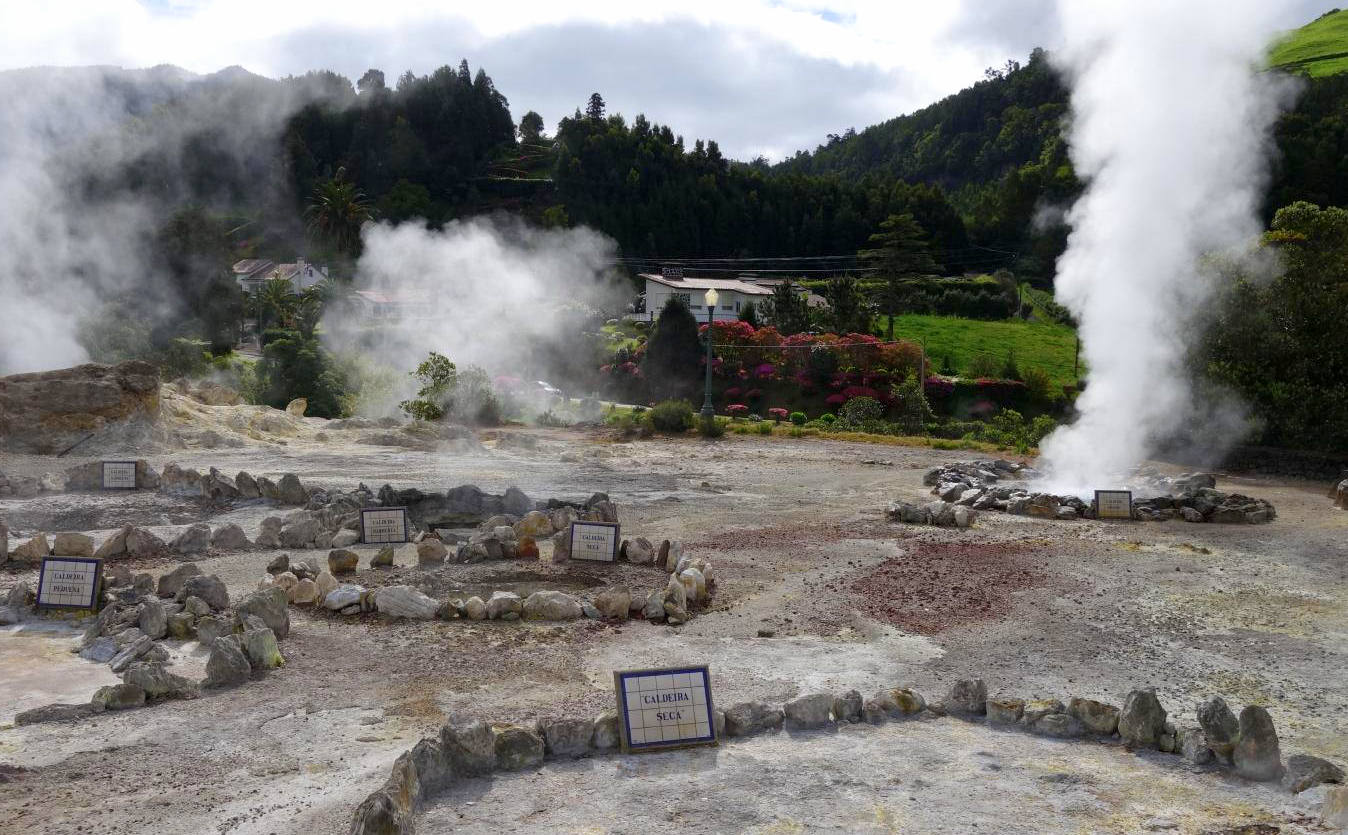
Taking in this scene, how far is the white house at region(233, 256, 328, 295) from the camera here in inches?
2594

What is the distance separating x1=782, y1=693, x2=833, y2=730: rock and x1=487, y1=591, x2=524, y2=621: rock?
122 inches

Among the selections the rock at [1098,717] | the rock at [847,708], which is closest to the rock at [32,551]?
the rock at [847,708]

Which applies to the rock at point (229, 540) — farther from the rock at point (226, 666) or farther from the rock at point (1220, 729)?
the rock at point (1220, 729)

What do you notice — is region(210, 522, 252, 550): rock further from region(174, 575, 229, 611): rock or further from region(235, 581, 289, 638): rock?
region(235, 581, 289, 638): rock

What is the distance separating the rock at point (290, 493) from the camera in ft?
48.6

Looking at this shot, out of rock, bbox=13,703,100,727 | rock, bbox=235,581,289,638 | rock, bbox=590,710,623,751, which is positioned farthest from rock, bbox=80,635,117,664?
rock, bbox=590,710,623,751

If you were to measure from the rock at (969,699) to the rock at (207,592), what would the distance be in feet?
19.0

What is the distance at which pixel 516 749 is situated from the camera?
5.59 metres

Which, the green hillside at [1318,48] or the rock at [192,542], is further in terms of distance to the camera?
the green hillside at [1318,48]

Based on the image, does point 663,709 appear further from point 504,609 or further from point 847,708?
point 504,609

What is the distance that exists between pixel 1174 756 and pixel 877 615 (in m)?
3.40

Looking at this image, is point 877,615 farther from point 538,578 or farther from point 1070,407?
point 1070,407

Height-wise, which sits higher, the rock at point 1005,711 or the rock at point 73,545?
the rock at point 73,545

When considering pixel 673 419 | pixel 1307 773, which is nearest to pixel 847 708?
pixel 1307 773
